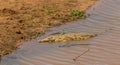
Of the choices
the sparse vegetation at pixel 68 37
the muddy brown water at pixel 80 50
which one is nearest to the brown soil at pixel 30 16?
the muddy brown water at pixel 80 50

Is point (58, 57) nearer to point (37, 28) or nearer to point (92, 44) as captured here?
point (92, 44)

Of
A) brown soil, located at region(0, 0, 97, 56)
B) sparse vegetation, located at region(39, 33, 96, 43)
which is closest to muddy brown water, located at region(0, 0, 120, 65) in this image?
sparse vegetation, located at region(39, 33, 96, 43)

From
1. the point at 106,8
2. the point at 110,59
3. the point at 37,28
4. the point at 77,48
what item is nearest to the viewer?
the point at 110,59

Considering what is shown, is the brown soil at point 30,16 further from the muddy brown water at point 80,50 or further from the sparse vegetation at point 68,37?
the sparse vegetation at point 68,37

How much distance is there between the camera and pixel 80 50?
7.12 metres

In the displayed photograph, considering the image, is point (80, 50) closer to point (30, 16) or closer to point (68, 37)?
point (68, 37)

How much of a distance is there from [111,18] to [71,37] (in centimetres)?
159

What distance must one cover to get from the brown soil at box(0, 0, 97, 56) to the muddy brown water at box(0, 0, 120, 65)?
29 cm

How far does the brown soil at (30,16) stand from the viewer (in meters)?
7.96

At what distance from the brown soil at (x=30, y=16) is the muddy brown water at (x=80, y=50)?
29 centimetres

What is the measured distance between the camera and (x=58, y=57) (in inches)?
273

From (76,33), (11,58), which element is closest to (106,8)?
(76,33)

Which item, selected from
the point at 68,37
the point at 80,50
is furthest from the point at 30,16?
the point at 80,50

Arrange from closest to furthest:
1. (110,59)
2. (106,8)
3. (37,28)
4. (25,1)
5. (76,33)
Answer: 1. (110,59)
2. (76,33)
3. (37,28)
4. (106,8)
5. (25,1)
